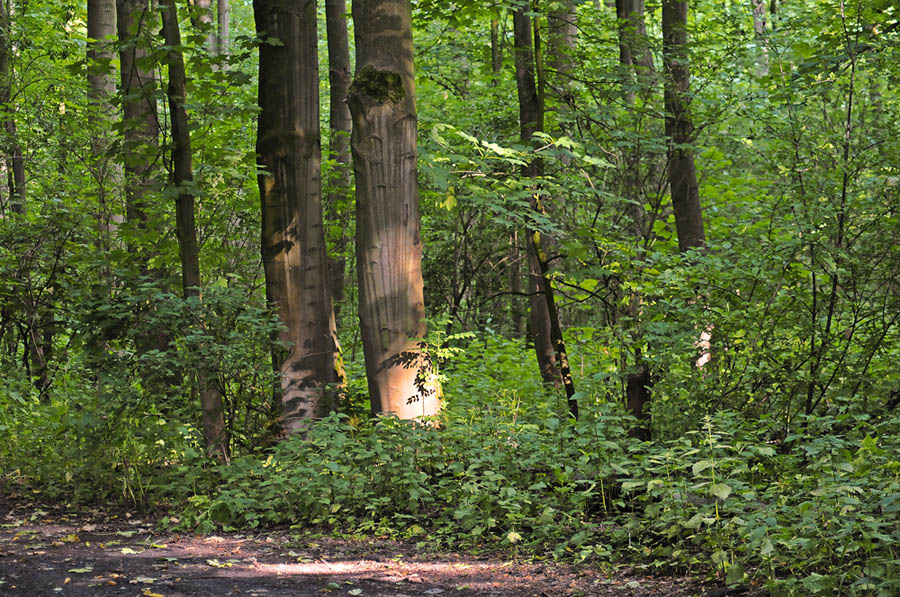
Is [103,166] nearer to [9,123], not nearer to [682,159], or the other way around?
[9,123]

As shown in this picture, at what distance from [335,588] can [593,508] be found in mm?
2012

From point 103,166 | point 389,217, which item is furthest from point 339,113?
point 389,217

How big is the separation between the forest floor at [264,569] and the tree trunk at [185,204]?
3.84ft

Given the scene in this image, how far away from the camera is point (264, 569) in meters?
4.87

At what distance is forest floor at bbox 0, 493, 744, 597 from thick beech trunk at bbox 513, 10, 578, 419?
7.39 ft

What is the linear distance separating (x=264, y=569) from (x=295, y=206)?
4280 mm

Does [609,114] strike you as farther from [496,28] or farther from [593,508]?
[496,28]

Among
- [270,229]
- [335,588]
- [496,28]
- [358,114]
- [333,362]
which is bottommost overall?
[335,588]

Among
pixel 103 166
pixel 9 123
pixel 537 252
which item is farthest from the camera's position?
pixel 9 123

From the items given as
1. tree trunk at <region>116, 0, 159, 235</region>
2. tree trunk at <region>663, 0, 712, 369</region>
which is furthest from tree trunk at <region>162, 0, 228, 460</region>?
tree trunk at <region>663, 0, 712, 369</region>

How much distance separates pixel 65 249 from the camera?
10.0 meters

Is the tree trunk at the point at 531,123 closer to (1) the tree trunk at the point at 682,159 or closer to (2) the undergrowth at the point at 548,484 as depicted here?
(2) the undergrowth at the point at 548,484

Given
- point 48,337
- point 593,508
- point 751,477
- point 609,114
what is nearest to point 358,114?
point 609,114

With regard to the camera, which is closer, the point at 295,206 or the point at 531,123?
the point at 531,123
